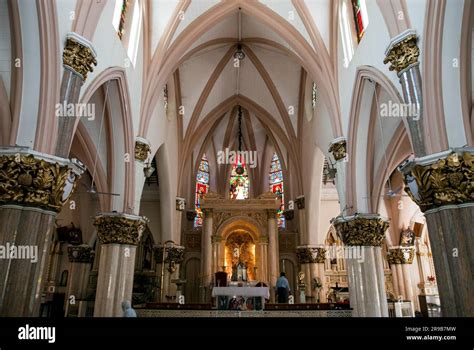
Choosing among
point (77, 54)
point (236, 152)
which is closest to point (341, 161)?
point (77, 54)

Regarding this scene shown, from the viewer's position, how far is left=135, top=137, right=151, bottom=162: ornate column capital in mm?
11164

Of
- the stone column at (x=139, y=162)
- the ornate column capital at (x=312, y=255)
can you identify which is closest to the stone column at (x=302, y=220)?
the ornate column capital at (x=312, y=255)

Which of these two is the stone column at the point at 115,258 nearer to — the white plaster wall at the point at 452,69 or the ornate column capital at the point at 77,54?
the ornate column capital at the point at 77,54

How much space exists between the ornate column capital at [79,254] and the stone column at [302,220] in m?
10.5

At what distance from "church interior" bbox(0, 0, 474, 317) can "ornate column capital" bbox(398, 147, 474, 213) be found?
0.03 m

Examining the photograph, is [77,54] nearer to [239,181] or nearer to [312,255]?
[312,255]

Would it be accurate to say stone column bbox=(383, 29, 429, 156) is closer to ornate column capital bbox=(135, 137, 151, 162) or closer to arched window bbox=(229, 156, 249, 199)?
ornate column capital bbox=(135, 137, 151, 162)

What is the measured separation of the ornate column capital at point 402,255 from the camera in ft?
56.2

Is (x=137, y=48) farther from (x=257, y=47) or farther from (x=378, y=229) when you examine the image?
(x=378, y=229)

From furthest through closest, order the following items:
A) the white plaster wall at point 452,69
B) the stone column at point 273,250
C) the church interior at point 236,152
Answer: the stone column at point 273,250 < the white plaster wall at point 452,69 < the church interior at point 236,152

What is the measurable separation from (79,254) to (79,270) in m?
0.76

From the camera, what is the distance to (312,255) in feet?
56.7

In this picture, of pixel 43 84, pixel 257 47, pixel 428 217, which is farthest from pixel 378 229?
pixel 257 47

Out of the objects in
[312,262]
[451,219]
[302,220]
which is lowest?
[451,219]
